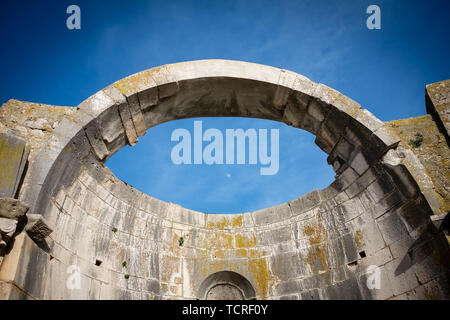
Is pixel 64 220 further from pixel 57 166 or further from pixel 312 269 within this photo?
pixel 312 269

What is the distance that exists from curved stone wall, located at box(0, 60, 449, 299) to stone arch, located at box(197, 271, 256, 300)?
4.7 inches

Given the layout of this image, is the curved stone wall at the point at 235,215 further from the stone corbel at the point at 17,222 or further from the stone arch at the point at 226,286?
the stone corbel at the point at 17,222

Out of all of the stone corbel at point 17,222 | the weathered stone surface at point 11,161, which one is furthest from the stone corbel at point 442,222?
the weathered stone surface at point 11,161

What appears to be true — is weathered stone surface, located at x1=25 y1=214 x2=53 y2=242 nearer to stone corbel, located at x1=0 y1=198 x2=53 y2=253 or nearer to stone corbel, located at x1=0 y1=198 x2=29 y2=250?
stone corbel, located at x1=0 y1=198 x2=53 y2=253

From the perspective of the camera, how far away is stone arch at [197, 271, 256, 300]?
7191 millimetres

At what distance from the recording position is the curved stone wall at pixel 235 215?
5312 millimetres

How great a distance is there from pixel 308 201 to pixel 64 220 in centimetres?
461

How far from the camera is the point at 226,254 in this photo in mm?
7535

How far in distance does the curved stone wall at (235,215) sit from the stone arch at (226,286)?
12 cm

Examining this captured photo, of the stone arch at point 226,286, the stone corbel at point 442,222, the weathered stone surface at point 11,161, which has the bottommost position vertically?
the stone corbel at point 442,222

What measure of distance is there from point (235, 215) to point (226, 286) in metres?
1.54

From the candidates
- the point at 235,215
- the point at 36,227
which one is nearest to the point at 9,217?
the point at 36,227

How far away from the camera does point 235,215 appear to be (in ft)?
26.6

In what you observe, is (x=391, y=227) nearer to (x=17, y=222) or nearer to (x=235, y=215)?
(x=235, y=215)
